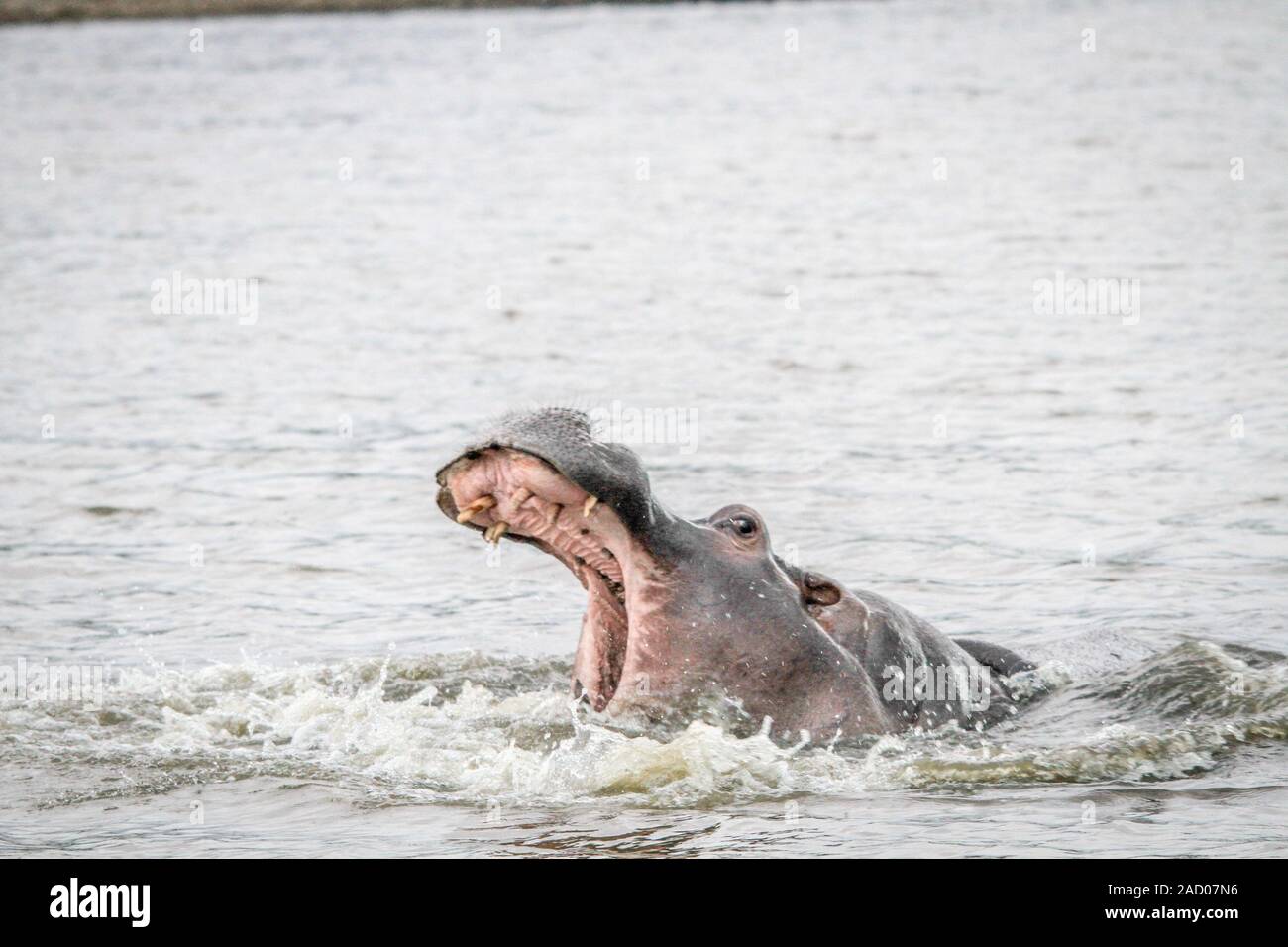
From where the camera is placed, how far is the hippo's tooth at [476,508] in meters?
6.41

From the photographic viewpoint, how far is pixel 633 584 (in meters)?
6.68

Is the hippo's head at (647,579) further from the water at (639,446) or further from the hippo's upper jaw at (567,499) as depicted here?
the water at (639,446)

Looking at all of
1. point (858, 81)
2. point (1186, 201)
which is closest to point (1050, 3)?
point (858, 81)

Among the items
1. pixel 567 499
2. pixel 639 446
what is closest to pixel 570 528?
pixel 567 499

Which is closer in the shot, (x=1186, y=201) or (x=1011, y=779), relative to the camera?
(x=1011, y=779)

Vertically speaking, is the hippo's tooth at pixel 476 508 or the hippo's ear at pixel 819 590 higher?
the hippo's tooth at pixel 476 508

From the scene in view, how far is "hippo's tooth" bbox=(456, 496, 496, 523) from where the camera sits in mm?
6407

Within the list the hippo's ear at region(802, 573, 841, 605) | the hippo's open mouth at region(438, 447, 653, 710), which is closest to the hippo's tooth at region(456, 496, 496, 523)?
the hippo's open mouth at region(438, 447, 653, 710)

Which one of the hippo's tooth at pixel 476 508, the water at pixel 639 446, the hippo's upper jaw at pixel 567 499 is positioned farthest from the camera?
the water at pixel 639 446

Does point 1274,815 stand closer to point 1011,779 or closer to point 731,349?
point 1011,779

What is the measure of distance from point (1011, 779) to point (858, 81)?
30670 millimetres

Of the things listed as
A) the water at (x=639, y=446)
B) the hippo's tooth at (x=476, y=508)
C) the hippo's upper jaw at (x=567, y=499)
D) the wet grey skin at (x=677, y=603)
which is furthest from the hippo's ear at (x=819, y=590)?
the hippo's tooth at (x=476, y=508)
